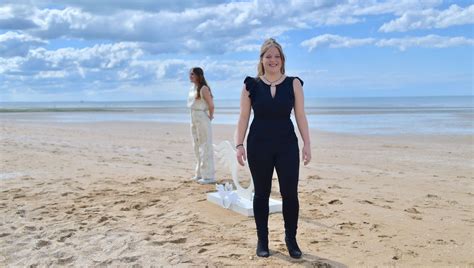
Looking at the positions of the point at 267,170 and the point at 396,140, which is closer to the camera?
the point at 267,170

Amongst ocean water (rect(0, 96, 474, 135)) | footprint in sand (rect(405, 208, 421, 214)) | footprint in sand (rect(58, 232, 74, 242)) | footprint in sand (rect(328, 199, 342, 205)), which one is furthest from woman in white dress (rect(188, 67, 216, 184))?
ocean water (rect(0, 96, 474, 135))

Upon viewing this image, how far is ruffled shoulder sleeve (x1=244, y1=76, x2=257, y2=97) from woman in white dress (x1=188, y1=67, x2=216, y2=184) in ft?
11.9

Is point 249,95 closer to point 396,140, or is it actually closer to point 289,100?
point 289,100

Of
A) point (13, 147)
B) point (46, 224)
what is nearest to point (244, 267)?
point (46, 224)

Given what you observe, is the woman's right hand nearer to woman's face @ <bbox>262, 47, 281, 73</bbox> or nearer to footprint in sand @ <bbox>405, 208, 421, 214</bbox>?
woman's face @ <bbox>262, 47, 281, 73</bbox>

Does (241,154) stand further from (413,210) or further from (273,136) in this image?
(413,210)

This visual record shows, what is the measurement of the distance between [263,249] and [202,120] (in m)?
3.93

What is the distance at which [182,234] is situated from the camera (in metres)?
5.19

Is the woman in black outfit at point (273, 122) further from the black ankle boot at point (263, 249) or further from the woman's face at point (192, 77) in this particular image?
the woman's face at point (192, 77)

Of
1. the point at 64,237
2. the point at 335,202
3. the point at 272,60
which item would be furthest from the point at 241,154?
the point at 335,202

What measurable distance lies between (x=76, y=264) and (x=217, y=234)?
150 cm

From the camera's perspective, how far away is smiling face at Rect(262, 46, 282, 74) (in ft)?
13.8

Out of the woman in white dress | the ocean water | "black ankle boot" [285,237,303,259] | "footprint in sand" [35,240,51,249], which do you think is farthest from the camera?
the ocean water

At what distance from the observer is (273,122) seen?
4.19 metres
